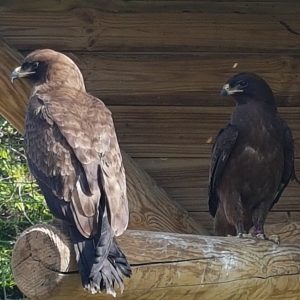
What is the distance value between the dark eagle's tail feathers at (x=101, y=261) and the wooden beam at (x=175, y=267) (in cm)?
4

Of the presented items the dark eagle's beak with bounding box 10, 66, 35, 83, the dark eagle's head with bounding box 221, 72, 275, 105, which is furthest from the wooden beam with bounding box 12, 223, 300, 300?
the dark eagle's beak with bounding box 10, 66, 35, 83

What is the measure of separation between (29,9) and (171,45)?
0.53 meters

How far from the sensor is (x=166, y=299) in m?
4.07

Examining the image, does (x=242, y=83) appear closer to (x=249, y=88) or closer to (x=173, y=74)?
(x=249, y=88)

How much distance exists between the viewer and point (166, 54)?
5.02 m

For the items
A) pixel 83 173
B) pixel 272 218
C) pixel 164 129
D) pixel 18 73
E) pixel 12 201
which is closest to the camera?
pixel 83 173

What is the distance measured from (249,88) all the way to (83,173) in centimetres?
126

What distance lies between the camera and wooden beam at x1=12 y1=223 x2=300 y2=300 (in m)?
3.75

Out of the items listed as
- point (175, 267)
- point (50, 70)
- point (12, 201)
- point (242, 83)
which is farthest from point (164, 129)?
point (12, 201)

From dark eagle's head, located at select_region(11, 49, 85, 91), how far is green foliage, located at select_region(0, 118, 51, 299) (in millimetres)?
2402

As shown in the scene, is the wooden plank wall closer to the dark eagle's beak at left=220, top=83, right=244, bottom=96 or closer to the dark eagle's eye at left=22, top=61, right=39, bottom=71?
the dark eagle's beak at left=220, top=83, right=244, bottom=96

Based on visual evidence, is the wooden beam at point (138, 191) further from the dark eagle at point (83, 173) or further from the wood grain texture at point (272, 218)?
the dark eagle at point (83, 173)

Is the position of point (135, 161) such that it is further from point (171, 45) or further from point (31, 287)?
point (31, 287)

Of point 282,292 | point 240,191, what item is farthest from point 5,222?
point 282,292
